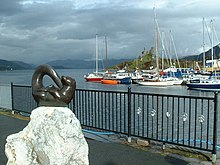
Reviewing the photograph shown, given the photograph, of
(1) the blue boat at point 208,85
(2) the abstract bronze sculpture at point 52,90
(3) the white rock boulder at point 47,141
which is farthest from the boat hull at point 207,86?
(3) the white rock boulder at point 47,141

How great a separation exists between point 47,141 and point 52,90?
715mm

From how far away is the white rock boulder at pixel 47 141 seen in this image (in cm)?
320

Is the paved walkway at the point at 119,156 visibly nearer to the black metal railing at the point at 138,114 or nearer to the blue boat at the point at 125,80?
the black metal railing at the point at 138,114

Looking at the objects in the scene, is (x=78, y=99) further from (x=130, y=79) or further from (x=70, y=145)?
(x=130, y=79)

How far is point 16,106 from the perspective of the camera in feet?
34.0

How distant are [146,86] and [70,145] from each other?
48.5 meters

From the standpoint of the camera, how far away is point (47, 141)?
10.5 ft

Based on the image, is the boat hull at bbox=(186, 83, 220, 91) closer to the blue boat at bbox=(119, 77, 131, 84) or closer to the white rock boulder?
the blue boat at bbox=(119, 77, 131, 84)

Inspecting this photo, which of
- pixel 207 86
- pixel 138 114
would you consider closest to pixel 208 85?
pixel 207 86

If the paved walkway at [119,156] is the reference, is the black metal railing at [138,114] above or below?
above

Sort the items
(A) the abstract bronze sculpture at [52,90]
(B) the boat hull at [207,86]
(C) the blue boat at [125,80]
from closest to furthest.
→ 1. (A) the abstract bronze sculpture at [52,90]
2. (B) the boat hull at [207,86]
3. (C) the blue boat at [125,80]

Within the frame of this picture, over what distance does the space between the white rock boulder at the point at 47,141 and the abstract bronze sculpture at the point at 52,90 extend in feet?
0.64

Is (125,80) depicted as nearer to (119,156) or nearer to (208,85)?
(208,85)

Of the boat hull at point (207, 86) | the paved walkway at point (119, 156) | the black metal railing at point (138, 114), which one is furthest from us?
the boat hull at point (207, 86)
